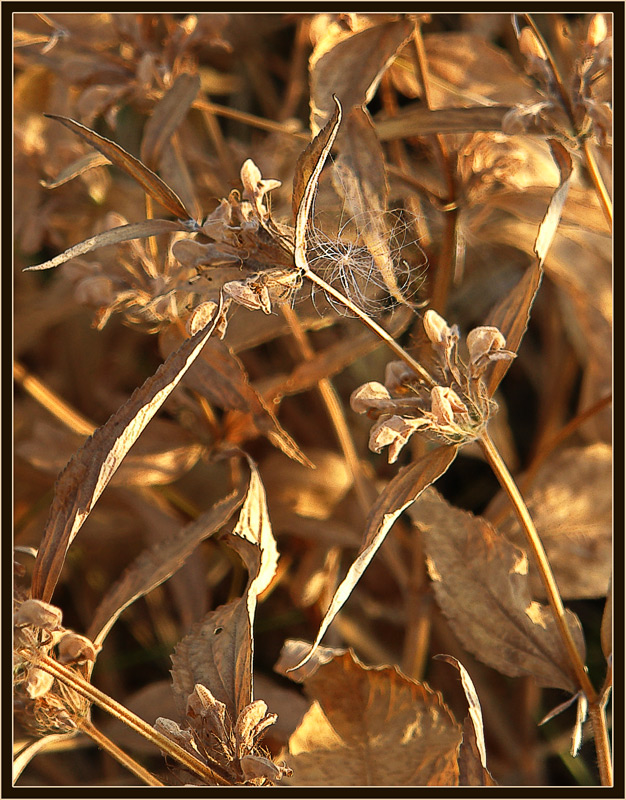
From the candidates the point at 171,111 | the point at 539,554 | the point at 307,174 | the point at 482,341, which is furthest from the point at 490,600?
the point at 171,111

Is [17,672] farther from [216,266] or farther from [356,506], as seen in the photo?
[356,506]

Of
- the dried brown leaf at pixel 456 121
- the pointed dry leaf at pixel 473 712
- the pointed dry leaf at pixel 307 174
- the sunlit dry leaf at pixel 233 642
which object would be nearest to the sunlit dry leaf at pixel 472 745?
the pointed dry leaf at pixel 473 712

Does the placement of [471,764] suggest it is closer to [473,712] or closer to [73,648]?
[473,712]

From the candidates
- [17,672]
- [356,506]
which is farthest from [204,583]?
[17,672]

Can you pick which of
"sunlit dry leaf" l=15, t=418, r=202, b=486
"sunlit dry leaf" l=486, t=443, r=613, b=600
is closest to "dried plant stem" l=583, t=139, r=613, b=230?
"sunlit dry leaf" l=486, t=443, r=613, b=600

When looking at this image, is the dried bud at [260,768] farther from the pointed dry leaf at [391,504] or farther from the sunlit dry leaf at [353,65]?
the sunlit dry leaf at [353,65]

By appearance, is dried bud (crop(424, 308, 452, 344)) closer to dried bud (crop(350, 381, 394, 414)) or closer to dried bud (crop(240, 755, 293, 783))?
dried bud (crop(350, 381, 394, 414))
